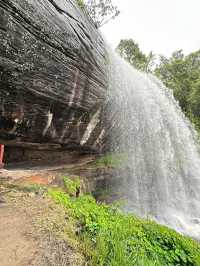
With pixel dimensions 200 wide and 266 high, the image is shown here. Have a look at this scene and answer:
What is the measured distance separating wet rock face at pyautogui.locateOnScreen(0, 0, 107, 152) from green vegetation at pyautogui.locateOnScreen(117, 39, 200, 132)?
1543cm

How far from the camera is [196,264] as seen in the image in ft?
13.1

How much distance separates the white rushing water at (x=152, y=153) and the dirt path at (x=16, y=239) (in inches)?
197

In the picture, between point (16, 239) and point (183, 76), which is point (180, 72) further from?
point (16, 239)

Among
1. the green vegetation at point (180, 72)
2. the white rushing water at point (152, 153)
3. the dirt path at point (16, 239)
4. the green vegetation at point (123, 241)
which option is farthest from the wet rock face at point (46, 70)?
the green vegetation at point (180, 72)

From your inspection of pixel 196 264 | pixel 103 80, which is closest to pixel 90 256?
pixel 196 264

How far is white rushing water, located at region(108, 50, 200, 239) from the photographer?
9258mm

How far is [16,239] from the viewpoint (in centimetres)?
345

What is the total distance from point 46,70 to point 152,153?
7.12 meters

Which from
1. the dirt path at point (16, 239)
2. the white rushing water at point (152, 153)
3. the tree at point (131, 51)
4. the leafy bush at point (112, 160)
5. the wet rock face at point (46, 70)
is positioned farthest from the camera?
the tree at point (131, 51)

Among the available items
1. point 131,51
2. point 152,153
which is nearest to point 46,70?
point 152,153

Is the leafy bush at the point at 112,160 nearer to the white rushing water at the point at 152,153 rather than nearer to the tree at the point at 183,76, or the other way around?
the white rushing water at the point at 152,153

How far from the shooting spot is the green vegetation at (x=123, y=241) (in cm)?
306

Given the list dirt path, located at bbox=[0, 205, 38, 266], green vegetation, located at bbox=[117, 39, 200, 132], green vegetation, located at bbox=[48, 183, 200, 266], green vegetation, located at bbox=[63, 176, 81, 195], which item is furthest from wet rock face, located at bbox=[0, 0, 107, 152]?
green vegetation, located at bbox=[117, 39, 200, 132]

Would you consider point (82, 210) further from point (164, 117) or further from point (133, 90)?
point (164, 117)
